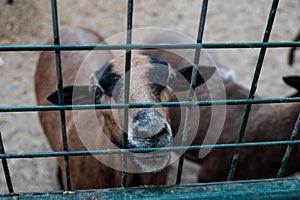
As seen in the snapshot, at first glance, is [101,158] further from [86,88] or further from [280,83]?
[280,83]

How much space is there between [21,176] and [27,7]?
277cm

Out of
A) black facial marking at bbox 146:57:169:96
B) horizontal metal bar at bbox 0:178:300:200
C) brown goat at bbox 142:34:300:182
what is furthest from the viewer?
brown goat at bbox 142:34:300:182

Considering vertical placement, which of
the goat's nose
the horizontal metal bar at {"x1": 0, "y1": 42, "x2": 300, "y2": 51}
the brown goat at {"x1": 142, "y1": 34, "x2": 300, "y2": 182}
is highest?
the horizontal metal bar at {"x1": 0, "y1": 42, "x2": 300, "y2": 51}

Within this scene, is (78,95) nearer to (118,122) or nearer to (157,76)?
(118,122)

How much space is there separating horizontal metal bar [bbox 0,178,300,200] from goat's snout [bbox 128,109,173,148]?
32 cm

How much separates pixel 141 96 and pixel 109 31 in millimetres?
3220

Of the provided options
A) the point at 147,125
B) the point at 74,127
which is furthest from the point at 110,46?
the point at 74,127

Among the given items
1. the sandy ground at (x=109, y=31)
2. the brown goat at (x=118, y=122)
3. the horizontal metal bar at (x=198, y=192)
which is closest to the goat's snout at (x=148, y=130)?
the brown goat at (x=118, y=122)

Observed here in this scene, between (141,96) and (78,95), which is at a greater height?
(141,96)

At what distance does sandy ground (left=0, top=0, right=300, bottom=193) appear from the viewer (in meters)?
3.69

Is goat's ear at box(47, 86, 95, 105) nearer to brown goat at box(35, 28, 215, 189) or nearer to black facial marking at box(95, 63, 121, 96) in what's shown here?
brown goat at box(35, 28, 215, 189)

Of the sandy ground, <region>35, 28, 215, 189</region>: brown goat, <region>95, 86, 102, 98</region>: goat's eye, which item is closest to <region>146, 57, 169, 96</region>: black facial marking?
<region>35, 28, 215, 189</region>: brown goat

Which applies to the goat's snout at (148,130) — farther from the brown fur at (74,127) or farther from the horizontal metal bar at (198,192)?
the brown fur at (74,127)

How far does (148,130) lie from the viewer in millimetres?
1828
